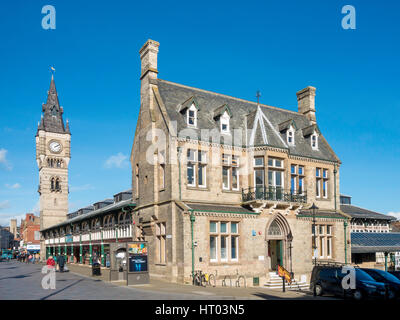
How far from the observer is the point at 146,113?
32.2 meters

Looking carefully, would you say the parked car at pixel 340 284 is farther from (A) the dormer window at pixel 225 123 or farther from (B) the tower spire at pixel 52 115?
(B) the tower spire at pixel 52 115

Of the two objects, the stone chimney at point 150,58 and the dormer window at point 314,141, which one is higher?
the stone chimney at point 150,58

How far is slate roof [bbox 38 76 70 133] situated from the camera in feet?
338

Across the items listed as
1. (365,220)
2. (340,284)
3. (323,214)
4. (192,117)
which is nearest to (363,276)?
(340,284)

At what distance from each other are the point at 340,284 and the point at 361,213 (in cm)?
2803

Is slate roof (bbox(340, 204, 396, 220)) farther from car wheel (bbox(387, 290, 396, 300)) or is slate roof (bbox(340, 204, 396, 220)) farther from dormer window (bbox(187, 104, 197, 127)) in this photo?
car wheel (bbox(387, 290, 396, 300))

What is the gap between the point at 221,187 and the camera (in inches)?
1192

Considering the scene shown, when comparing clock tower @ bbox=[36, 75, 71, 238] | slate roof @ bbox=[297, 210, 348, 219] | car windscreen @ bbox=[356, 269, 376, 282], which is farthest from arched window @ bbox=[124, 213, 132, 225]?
clock tower @ bbox=[36, 75, 71, 238]

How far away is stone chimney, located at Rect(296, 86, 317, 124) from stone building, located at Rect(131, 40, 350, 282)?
484 centimetres

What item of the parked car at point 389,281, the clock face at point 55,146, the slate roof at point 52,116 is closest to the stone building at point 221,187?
the parked car at point 389,281

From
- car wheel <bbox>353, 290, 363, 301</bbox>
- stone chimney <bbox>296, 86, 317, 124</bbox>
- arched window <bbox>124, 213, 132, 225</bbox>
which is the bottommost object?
car wheel <bbox>353, 290, 363, 301</bbox>

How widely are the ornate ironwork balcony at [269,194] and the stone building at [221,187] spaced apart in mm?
78

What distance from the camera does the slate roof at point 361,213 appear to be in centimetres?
4594
